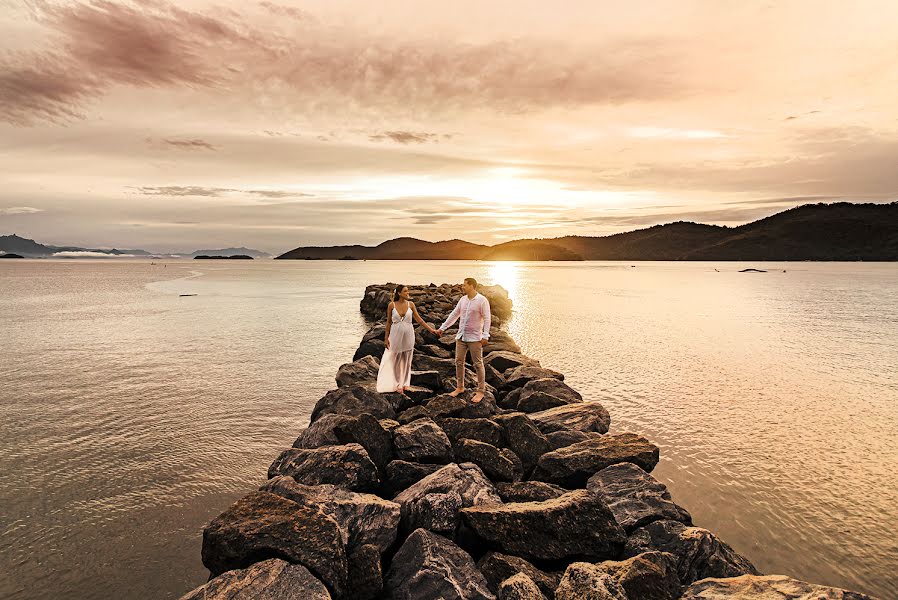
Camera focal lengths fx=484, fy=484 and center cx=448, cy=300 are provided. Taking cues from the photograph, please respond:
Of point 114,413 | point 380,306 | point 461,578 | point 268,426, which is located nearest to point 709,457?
point 461,578

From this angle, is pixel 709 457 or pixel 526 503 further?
pixel 709 457

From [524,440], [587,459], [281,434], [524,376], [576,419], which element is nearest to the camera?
[587,459]

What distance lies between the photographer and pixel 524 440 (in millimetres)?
9656

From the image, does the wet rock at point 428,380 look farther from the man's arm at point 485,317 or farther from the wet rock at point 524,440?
the wet rock at point 524,440

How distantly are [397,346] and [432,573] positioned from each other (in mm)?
7026

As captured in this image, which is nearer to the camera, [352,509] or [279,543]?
[279,543]

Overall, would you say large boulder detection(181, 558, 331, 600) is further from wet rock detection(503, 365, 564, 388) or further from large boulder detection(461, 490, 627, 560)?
wet rock detection(503, 365, 564, 388)

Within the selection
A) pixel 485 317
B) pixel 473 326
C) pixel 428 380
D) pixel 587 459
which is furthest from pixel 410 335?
pixel 587 459

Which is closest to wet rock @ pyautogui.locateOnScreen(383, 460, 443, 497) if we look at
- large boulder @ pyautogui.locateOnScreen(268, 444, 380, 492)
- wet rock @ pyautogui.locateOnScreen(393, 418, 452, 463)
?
large boulder @ pyautogui.locateOnScreen(268, 444, 380, 492)

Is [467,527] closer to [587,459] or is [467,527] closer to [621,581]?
[621,581]

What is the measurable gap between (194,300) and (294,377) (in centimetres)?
3795

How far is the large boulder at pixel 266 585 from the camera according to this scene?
4.91 meters

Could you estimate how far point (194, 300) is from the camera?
49.8 m

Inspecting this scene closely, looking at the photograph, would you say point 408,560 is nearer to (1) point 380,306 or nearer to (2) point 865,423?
(2) point 865,423
